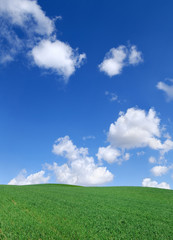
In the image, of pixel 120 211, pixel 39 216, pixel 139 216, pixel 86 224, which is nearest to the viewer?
pixel 86 224

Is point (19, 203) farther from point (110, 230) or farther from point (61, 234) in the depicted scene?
point (110, 230)

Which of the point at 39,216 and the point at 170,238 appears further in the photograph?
the point at 39,216

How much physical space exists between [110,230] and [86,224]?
1.58 m

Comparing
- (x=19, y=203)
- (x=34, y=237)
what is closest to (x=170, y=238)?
(x=34, y=237)

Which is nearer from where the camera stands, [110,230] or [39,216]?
[110,230]

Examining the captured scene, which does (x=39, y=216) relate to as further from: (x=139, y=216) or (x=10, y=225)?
(x=139, y=216)

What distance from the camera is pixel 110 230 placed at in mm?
12750

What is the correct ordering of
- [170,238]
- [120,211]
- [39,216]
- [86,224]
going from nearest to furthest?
[170,238] → [86,224] → [39,216] → [120,211]

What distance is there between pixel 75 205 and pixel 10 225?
23.2 ft

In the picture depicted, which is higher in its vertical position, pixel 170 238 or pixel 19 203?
pixel 19 203

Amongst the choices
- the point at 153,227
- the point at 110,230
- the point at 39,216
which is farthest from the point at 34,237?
the point at 153,227

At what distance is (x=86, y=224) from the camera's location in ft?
44.0

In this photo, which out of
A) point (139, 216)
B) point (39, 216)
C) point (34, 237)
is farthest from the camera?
point (139, 216)

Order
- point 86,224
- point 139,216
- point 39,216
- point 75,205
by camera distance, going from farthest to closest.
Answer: point 75,205 → point 139,216 → point 39,216 → point 86,224
